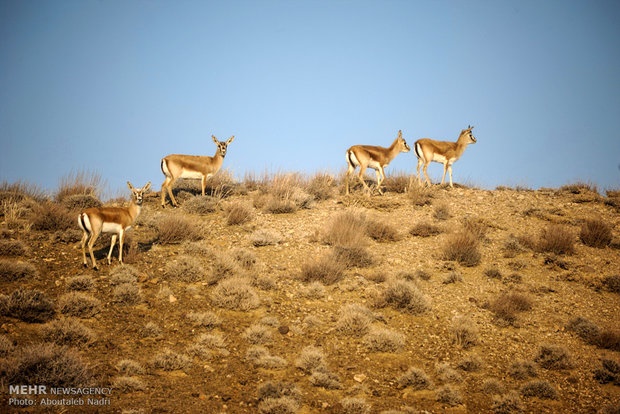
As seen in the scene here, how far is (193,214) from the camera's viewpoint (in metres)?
18.4

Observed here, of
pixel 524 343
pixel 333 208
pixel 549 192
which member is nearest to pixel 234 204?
pixel 333 208

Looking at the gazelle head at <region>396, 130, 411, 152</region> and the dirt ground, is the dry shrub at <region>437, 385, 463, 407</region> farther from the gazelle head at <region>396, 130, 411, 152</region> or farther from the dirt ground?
the gazelle head at <region>396, 130, 411, 152</region>

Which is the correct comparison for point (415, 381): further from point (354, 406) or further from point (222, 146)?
point (222, 146)

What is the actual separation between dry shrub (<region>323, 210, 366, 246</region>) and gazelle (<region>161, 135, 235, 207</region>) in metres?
5.56

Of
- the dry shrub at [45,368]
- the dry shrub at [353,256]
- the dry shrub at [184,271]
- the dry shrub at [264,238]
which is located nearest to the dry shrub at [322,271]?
the dry shrub at [353,256]

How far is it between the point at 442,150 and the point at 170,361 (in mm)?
16622

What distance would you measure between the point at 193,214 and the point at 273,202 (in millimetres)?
3104

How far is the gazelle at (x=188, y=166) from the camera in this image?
18.5 metres

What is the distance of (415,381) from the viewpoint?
9.99 metres

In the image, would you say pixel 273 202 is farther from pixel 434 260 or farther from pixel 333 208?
pixel 434 260

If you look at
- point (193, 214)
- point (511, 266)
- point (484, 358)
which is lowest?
point (484, 358)

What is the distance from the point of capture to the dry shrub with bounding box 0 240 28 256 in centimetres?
1347

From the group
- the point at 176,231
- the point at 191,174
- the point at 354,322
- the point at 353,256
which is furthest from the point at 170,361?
the point at 191,174

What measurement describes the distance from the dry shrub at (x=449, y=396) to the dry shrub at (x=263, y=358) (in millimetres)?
3161
